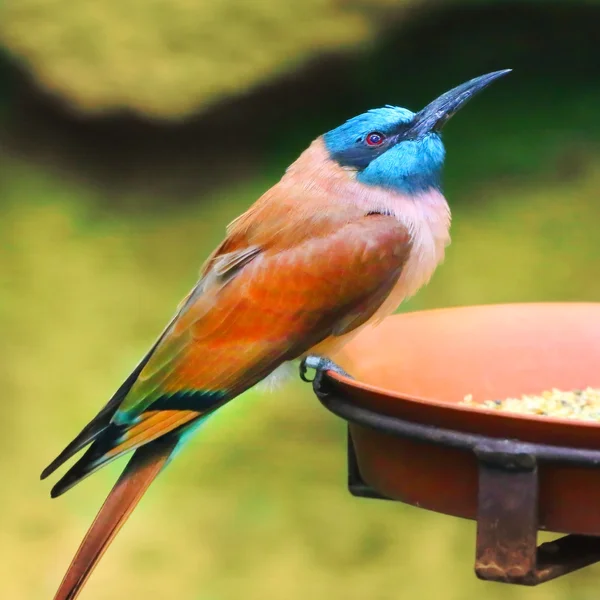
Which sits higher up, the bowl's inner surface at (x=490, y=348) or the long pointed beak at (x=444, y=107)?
the long pointed beak at (x=444, y=107)

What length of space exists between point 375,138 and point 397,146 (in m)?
→ 0.04

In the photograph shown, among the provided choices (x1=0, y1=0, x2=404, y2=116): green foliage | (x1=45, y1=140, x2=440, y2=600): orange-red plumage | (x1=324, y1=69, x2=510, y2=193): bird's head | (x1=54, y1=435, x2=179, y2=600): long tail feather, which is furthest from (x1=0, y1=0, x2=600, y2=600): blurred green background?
(x1=54, y1=435, x2=179, y2=600): long tail feather

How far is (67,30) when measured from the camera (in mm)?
2264

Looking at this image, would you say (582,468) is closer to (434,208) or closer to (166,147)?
(434,208)

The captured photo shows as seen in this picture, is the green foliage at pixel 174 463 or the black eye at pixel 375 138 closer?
the black eye at pixel 375 138

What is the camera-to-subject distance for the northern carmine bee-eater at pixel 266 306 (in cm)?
146

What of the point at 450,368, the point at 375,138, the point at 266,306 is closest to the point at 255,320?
the point at 266,306

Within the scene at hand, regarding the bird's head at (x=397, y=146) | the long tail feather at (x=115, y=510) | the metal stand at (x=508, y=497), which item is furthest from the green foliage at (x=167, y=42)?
the metal stand at (x=508, y=497)

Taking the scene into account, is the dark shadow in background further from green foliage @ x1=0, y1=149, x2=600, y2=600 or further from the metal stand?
the metal stand

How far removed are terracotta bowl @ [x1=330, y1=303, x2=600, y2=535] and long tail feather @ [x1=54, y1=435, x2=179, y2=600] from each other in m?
0.33

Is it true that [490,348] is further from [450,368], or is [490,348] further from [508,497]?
[508,497]

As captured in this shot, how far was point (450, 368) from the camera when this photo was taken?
142cm

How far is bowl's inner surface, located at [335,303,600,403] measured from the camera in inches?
55.6

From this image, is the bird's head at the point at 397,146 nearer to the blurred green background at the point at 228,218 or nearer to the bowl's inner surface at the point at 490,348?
the bowl's inner surface at the point at 490,348
